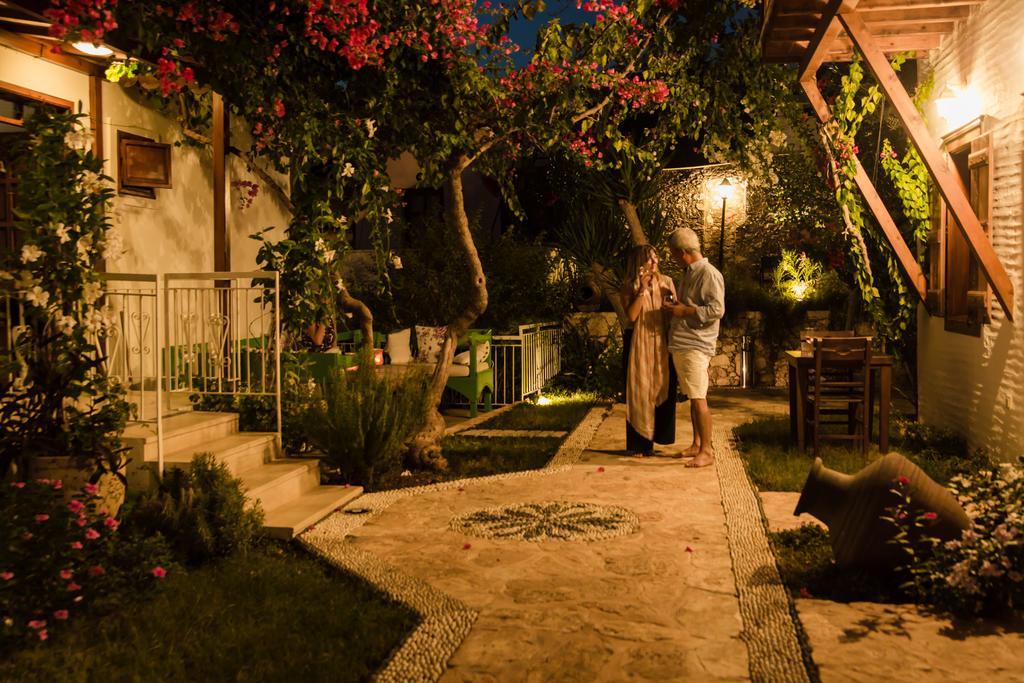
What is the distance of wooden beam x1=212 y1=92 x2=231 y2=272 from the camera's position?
8789mm

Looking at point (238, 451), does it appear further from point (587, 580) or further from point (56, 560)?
point (587, 580)

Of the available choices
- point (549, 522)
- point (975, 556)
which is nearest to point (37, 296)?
point (549, 522)

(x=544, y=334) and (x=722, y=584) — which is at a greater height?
(x=544, y=334)

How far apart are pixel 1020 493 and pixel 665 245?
10731 mm

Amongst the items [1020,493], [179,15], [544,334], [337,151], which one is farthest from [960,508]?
[544,334]

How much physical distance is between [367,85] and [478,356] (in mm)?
4467

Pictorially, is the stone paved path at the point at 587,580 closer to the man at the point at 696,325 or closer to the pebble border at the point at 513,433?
the man at the point at 696,325

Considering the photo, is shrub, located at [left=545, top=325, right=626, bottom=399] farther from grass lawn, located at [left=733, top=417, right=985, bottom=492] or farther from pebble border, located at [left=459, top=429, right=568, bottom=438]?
grass lawn, located at [left=733, top=417, right=985, bottom=492]

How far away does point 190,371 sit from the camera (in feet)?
20.2

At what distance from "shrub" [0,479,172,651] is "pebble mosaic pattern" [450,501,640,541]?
183cm

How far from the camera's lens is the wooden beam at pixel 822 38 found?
625 cm

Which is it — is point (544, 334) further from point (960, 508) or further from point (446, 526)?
point (960, 508)

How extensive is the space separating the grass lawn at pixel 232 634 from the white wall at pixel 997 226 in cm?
480

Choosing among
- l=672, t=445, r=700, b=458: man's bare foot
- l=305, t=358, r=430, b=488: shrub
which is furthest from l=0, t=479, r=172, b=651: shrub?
l=672, t=445, r=700, b=458: man's bare foot
